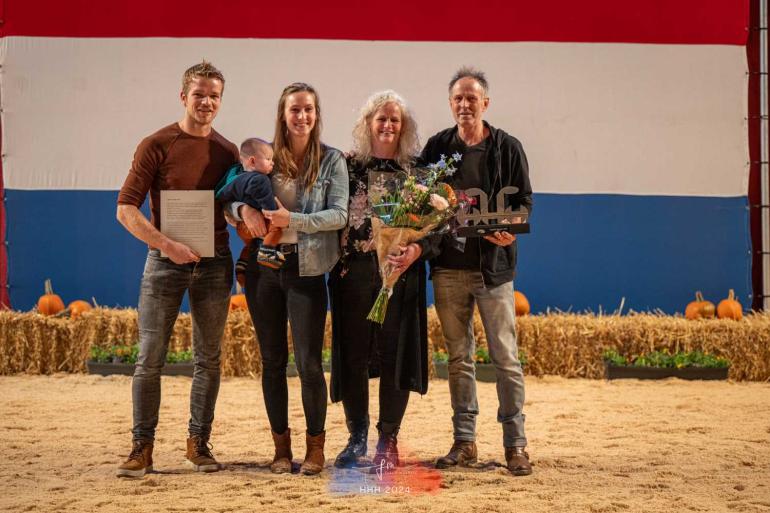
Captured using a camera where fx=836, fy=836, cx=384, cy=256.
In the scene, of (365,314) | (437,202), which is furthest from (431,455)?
(437,202)

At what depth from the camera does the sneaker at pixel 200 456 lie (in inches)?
133

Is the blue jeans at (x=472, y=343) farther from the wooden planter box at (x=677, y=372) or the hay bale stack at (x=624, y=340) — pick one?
the wooden planter box at (x=677, y=372)

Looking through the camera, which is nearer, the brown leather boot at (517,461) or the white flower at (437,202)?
the white flower at (437,202)

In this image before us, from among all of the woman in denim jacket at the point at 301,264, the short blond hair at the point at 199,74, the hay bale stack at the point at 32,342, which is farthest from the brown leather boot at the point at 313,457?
the hay bale stack at the point at 32,342

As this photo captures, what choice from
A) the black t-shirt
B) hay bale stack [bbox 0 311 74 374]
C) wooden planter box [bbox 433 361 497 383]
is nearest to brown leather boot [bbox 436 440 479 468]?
the black t-shirt

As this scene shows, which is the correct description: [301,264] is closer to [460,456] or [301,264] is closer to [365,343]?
[365,343]

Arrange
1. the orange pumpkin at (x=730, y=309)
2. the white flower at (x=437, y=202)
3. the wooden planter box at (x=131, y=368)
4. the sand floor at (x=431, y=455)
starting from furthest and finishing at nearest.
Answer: the orange pumpkin at (x=730, y=309)
the wooden planter box at (x=131, y=368)
the white flower at (x=437, y=202)
the sand floor at (x=431, y=455)

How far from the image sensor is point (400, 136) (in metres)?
3.39

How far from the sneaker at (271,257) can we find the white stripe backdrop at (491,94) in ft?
10.4

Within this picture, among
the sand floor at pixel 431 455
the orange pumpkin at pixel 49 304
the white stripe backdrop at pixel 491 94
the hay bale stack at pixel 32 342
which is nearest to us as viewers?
the sand floor at pixel 431 455

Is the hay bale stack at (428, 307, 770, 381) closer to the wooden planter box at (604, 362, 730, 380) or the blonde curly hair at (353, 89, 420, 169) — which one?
the wooden planter box at (604, 362, 730, 380)

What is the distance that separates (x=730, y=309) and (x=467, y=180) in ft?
11.2

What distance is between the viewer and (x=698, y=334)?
574 centimetres

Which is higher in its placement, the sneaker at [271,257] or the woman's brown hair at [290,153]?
the woman's brown hair at [290,153]
